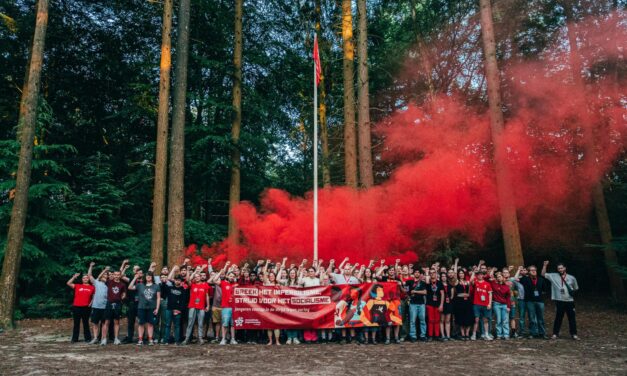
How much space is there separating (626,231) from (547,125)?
6.87m

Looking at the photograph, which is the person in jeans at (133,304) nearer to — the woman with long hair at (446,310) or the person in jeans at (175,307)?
the person in jeans at (175,307)

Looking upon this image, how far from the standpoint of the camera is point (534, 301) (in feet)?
39.8

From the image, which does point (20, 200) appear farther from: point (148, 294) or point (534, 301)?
point (534, 301)

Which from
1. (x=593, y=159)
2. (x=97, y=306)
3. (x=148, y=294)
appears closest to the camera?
(x=148, y=294)

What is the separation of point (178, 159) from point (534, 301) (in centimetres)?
1271

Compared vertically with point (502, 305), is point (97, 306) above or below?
above

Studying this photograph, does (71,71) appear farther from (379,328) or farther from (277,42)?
(379,328)

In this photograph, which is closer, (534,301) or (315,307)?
(315,307)

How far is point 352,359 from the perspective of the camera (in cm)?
909

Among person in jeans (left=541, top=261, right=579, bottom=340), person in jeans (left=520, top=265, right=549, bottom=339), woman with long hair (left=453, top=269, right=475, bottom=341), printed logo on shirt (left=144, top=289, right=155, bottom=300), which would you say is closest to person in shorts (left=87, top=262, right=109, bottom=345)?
printed logo on shirt (left=144, top=289, right=155, bottom=300)

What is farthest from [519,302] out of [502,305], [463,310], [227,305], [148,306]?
[148,306]

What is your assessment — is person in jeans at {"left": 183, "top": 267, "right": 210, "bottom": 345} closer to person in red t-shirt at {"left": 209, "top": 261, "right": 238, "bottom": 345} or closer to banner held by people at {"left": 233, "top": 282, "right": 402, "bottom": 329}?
person in red t-shirt at {"left": 209, "top": 261, "right": 238, "bottom": 345}

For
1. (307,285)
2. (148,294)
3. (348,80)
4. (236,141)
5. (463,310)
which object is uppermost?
(348,80)

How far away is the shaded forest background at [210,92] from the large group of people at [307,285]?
280 inches
